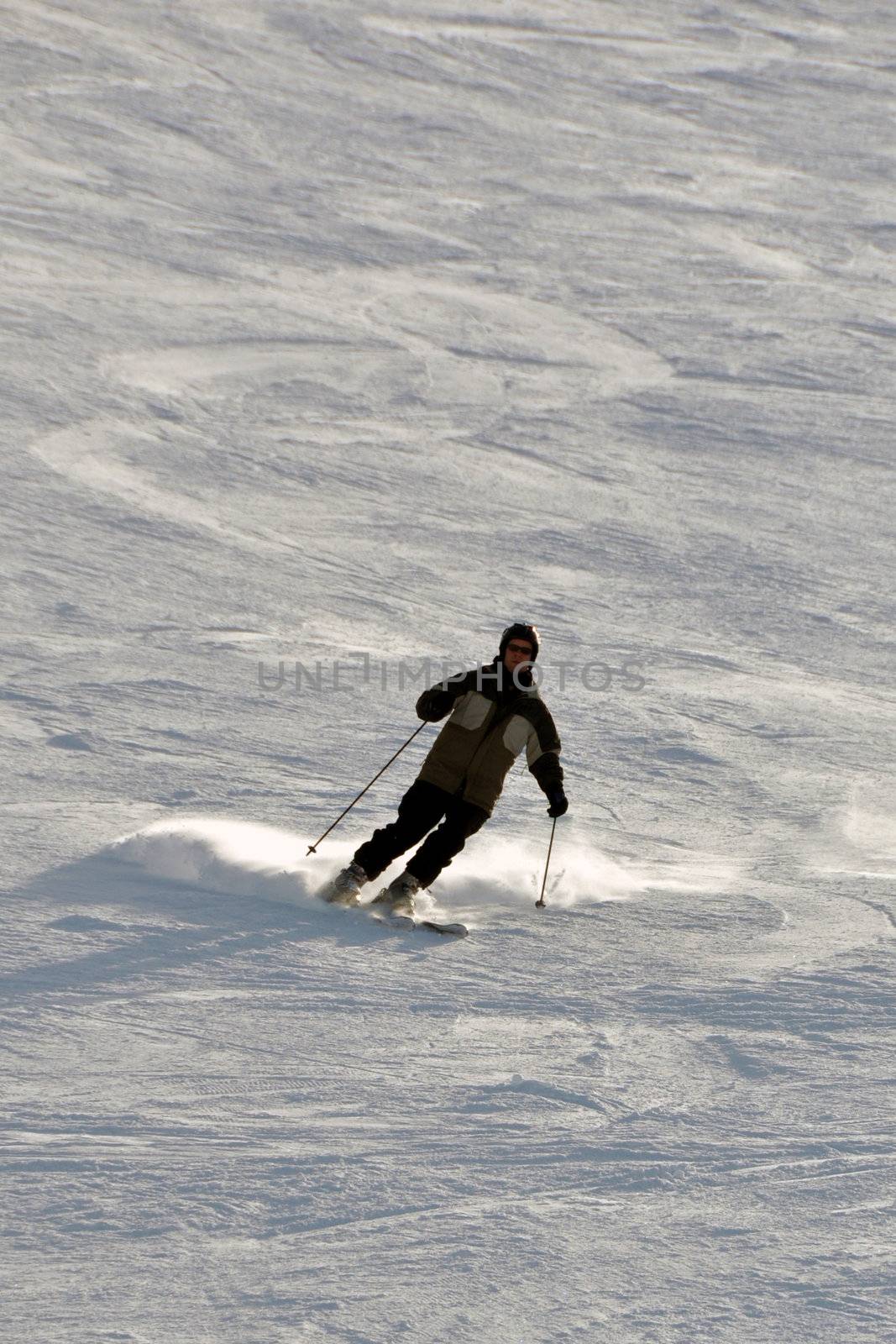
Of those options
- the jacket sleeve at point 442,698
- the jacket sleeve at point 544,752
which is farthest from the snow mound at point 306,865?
the jacket sleeve at point 442,698

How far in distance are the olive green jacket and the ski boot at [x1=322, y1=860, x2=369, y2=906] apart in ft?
1.35

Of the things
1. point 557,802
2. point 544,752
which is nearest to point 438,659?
point 544,752

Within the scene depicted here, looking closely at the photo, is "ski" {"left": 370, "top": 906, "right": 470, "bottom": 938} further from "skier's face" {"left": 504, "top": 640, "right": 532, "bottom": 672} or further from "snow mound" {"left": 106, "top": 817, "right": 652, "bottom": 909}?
"skier's face" {"left": 504, "top": 640, "right": 532, "bottom": 672}

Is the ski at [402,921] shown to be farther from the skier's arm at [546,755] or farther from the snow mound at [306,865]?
the skier's arm at [546,755]

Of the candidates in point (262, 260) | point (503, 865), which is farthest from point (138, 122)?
point (503, 865)

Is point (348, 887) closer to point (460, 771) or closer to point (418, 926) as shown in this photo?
point (418, 926)

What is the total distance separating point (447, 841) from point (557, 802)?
42 cm

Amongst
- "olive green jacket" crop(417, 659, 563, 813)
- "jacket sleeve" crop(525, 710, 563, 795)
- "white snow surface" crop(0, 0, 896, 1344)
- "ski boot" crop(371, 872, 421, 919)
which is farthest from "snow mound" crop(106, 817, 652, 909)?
"jacket sleeve" crop(525, 710, 563, 795)

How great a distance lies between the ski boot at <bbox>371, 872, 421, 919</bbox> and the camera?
→ 5461 millimetres

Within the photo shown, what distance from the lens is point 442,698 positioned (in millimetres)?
5480

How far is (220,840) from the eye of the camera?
18.7 ft

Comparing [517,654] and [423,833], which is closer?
[517,654]

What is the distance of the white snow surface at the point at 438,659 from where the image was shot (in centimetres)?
372

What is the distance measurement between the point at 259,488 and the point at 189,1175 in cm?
700
